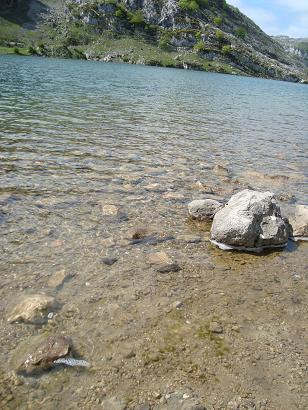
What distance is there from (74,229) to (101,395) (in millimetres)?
5162

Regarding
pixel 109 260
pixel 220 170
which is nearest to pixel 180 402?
pixel 109 260

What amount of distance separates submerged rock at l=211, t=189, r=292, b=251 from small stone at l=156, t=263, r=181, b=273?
1681mm

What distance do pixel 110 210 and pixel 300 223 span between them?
5.39m

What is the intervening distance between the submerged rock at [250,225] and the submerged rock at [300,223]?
46 centimetres

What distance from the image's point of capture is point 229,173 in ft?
52.3

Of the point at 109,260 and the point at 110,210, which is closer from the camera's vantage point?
the point at 109,260

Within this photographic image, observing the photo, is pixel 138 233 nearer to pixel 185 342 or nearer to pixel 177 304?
pixel 177 304

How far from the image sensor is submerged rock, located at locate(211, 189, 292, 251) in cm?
948

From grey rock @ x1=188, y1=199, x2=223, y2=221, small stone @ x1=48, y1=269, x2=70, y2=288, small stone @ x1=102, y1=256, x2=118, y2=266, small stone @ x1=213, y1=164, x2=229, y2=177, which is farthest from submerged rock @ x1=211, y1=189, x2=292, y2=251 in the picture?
small stone @ x1=213, y1=164, x2=229, y2=177

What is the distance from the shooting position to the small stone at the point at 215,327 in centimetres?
639

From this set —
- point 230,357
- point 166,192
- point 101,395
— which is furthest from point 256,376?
point 166,192

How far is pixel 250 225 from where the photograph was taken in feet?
31.2

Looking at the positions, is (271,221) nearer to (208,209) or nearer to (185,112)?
(208,209)

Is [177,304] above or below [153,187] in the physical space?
below
